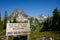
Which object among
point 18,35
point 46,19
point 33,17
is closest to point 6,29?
point 18,35

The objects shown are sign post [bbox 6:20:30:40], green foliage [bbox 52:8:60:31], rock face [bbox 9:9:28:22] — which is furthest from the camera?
green foliage [bbox 52:8:60:31]

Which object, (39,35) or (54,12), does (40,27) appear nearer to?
(39,35)

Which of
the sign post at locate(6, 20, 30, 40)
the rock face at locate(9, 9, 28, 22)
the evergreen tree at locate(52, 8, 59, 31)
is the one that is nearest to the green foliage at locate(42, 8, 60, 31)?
the evergreen tree at locate(52, 8, 59, 31)

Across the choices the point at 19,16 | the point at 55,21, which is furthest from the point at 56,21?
the point at 19,16

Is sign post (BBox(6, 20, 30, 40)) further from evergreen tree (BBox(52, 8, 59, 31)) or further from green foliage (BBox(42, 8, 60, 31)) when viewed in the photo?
evergreen tree (BBox(52, 8, 59, 31))

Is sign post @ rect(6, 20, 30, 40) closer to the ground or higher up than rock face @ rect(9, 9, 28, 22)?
closer to the ground

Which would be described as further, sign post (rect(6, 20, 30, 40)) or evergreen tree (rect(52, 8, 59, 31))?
evergreen tree (rect(52, 8, 59, 31))

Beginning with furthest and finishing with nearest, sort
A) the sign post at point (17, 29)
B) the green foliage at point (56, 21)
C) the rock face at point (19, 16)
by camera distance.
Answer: the green foliage at point (56, 21) < the rock face at point (19, 16) < the sign post at point (17, 29)

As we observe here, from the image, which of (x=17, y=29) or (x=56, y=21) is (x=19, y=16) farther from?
(x=56, y=21)

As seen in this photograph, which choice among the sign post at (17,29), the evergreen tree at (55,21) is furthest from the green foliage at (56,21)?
the sign post at (17,29)

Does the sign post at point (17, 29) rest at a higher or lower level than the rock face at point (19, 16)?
lower

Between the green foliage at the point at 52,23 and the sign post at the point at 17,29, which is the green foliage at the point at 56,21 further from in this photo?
the sign post at the point at 17,29

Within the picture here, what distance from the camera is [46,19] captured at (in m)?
5.58

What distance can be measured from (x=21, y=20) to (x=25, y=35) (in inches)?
18.8
